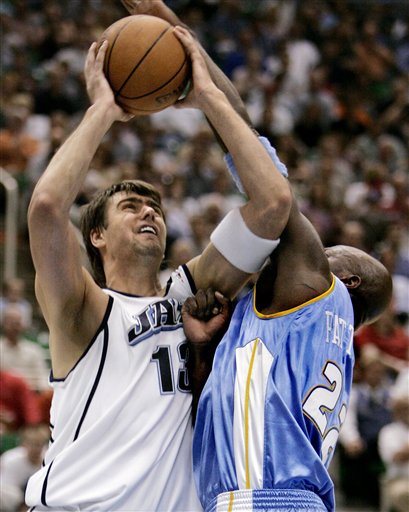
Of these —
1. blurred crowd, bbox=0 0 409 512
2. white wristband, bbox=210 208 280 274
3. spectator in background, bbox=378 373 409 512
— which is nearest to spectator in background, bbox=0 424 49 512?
blurred crowd, bbox=0 0 409 512

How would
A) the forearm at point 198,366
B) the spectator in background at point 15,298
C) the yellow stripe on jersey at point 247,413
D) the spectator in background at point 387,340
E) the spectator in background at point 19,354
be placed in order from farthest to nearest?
the spectator in background at point 387,340
the spectator in background at point 15,298
the spectator in background at point 19,354
the forearm at point 198,366
the yellow stripe on jersey at point 247,413

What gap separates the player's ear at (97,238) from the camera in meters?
4.69

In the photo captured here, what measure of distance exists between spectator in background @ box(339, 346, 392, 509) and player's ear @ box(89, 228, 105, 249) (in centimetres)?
489

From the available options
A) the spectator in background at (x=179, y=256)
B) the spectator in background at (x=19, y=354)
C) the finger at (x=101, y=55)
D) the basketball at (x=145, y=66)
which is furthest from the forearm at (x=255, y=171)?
the spectator in background at (x=19, y=354)

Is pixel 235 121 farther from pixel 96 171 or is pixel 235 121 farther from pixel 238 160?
pixel 96 171

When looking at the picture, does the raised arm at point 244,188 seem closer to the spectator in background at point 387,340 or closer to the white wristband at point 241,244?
→ the white wristband at point 241,244

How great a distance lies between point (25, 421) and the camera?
8.84m

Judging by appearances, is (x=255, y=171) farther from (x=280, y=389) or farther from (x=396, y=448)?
(x=396, y=448)

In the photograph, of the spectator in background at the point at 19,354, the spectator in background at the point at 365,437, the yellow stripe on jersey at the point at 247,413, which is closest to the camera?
the yellow stripe on jersey at the point at 247,413

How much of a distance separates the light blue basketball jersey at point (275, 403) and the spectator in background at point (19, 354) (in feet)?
18.4

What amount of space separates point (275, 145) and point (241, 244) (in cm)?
973

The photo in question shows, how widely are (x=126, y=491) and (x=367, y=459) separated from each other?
18.3ft

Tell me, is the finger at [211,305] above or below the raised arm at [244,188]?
below

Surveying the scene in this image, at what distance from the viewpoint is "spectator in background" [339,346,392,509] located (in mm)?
9086
